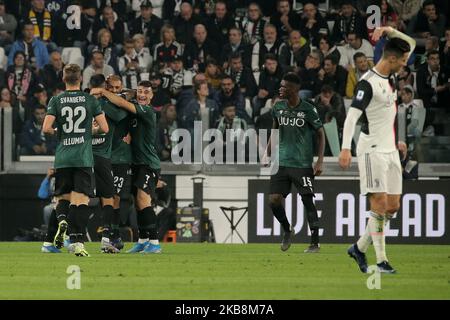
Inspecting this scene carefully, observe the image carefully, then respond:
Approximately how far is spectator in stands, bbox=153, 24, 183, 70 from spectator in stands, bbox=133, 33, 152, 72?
14cm

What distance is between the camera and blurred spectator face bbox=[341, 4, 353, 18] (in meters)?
24.4

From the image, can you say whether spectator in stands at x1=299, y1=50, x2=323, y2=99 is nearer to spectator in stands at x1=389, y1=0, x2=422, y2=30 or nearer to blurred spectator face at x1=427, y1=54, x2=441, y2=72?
blurred spectator face at x1=427, y1=54, x2=441, y2=72

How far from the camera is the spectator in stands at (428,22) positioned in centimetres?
2438

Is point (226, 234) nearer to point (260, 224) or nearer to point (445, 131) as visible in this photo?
point (260, 224)

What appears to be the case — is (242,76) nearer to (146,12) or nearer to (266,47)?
(266,47)

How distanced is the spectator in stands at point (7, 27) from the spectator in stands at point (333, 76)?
261 inches

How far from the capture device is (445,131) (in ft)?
70.6

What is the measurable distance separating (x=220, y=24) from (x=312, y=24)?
6.13ft

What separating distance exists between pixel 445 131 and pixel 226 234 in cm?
432

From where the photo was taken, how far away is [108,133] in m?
15.4

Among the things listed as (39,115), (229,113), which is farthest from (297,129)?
(39,115)

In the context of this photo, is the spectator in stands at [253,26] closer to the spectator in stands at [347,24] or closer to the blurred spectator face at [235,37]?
the blurred spectator face at [235,37]

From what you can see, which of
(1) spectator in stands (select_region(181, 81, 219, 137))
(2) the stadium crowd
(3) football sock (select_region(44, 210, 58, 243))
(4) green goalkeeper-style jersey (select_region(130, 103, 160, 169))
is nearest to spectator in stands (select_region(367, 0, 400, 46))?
(2) the stadium crowd

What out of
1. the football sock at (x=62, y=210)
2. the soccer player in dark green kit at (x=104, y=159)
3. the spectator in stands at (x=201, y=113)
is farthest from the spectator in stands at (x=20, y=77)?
the football sock at (x=62, y=210)
